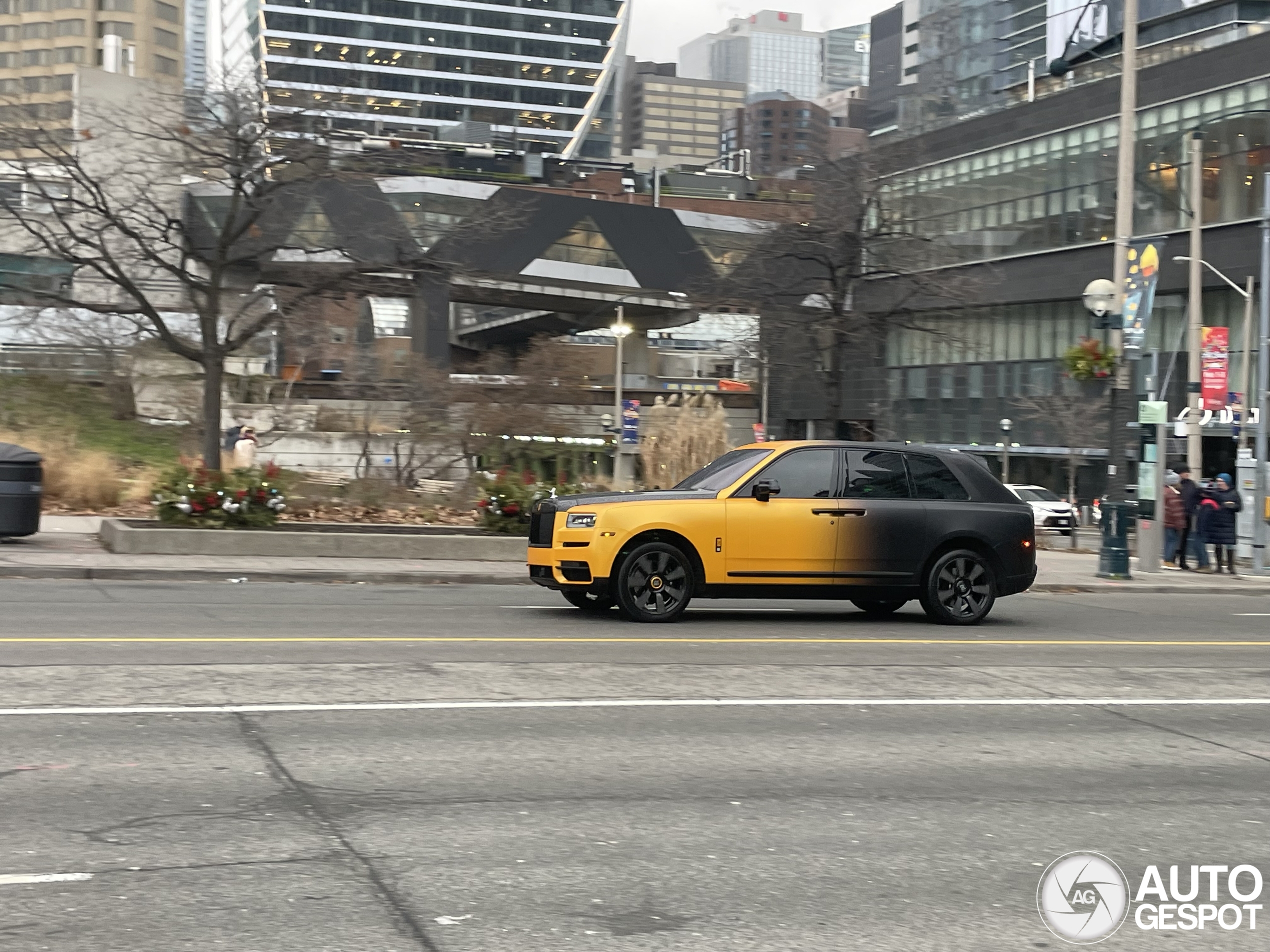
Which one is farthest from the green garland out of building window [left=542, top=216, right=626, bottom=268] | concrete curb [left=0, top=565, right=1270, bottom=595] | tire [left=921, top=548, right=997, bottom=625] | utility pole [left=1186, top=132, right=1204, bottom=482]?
building window [left=542, top=216, right=626, bottom=268]

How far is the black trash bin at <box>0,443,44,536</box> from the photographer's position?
18984 mm

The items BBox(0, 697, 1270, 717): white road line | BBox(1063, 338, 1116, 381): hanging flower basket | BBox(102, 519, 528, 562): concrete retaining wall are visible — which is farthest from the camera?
BBox(1063, 338, 1116, 381): hanging flower basket

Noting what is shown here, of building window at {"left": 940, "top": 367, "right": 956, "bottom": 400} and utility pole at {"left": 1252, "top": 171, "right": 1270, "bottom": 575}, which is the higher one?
building window at {"left": 940, "top": 367, "right": 956, "bottom": 400}

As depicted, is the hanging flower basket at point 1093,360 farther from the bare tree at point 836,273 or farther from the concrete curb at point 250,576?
the concrete curb at point 250,576

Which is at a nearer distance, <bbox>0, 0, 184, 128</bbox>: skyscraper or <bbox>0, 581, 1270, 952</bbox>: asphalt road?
<bbox>0, 581, 1270, 952</bbox>: asphalt road

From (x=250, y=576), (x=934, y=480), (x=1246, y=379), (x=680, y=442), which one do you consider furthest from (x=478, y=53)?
(x=934, y=480)

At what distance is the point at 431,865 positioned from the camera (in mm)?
5445

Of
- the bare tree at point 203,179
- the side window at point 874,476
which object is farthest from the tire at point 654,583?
the bare tree at point 203,179

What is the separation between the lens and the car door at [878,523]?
1432 cm

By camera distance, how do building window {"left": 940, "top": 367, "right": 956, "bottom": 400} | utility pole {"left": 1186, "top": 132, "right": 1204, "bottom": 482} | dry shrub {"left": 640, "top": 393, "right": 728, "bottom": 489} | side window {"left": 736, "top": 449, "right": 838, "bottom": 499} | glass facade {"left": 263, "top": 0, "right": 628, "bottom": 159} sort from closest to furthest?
1. side window {"left": 736, "top": 449, "right": 838, "bottom": 499}
2. utility pole {"left": 1186, "top": 132, "right": 1204, "bottom": 482}
3. dry shrub {"left": 640, "top": 393, "right": 728, "bottom": 489}
4. building window {"left": 940, "top": 367, "right": 956, "bottom": 400}
5. glass facade {"left": 263, "top": 0, "right": 628, "bottom": 159}

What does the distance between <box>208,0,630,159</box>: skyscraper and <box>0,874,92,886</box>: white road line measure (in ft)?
515

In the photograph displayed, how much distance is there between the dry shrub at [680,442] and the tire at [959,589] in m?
19.3

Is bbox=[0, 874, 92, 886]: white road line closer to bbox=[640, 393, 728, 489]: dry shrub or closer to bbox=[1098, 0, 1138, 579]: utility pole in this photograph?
bbox=[1098, 0, 1138, 579]: utility pole

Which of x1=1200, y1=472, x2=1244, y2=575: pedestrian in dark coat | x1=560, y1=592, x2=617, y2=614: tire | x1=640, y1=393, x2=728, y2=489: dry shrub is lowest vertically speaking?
x1=560, y1=592, x2=617, y2=614: tire
